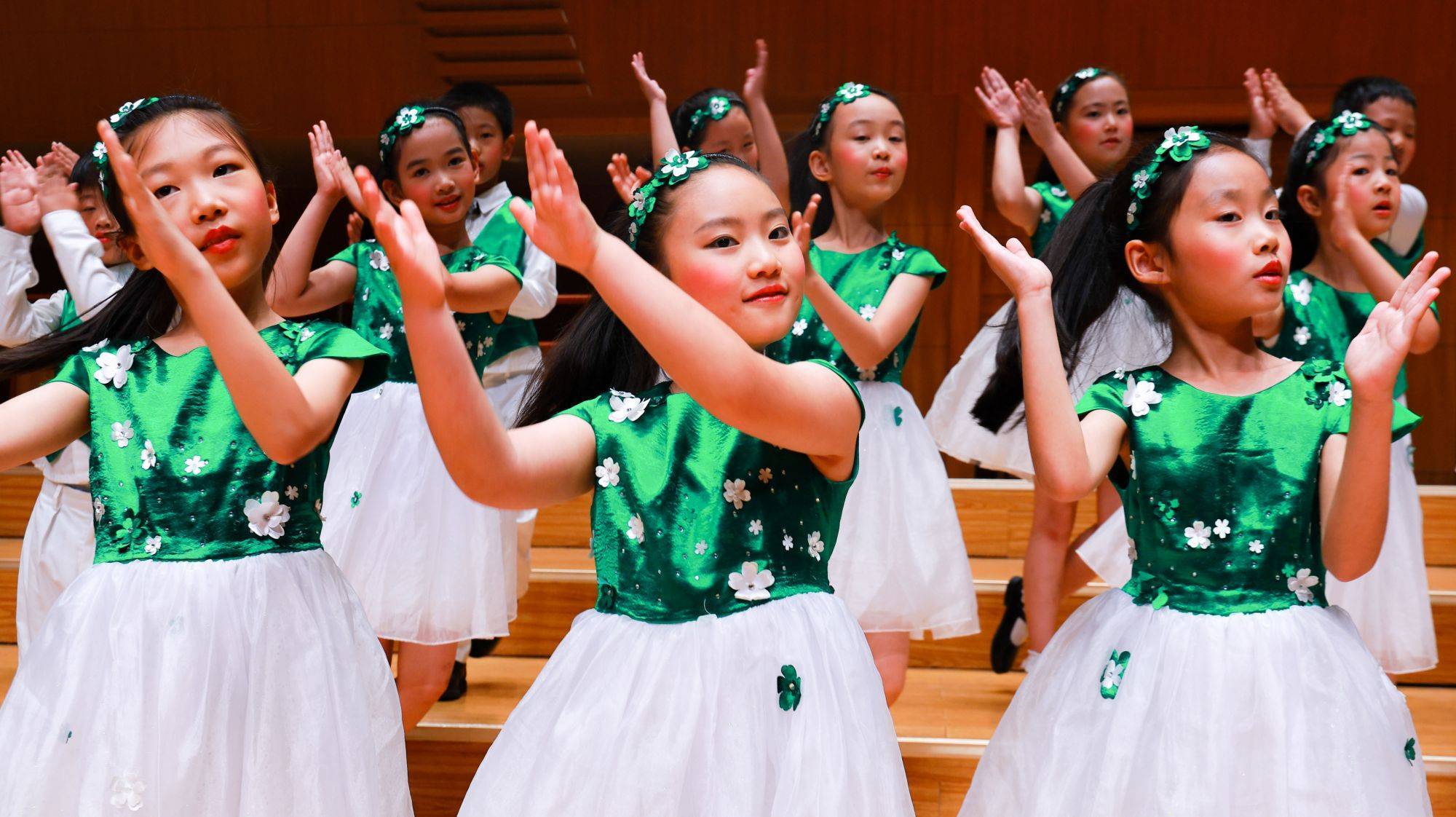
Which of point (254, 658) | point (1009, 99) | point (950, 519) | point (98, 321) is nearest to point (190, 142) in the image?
point (98, 321)

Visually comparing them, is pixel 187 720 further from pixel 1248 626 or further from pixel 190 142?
pixel 1248 626

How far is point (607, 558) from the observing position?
1624 mm

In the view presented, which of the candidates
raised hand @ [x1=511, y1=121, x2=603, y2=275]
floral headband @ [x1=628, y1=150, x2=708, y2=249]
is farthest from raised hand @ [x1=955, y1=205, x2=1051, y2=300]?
raised hand @ [x1=511, y1=121, x2=603, y2=275]

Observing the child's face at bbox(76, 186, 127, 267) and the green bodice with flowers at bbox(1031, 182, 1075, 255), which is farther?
the green bodice with flowers at bbox(1031, 182, 1075, 255)

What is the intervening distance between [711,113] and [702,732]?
7.73ft

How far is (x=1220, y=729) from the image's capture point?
5.46 feet

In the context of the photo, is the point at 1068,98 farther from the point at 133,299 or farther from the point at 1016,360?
the point at 133,299

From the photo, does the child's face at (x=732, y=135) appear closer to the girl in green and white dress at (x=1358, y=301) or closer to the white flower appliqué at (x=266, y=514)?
the girl in green and white dress at (x=1358, y=301)

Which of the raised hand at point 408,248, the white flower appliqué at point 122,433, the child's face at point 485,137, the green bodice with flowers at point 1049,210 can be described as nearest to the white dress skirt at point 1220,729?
the raised hand at point 408,248

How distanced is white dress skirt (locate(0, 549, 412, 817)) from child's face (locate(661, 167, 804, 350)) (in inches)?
26.3

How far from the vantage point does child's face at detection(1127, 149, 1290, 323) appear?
179 cm

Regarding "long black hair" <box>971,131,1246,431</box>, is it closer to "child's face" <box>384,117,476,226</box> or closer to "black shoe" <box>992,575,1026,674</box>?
"black shoe" <box>992,575,1026,674</box>

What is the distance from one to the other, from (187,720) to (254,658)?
103mm

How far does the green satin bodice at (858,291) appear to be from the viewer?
2.92m
